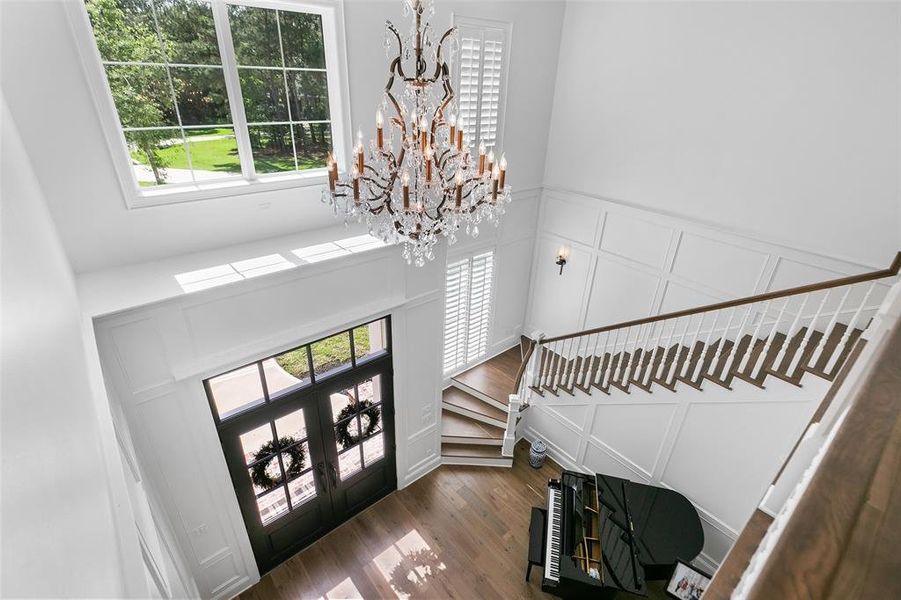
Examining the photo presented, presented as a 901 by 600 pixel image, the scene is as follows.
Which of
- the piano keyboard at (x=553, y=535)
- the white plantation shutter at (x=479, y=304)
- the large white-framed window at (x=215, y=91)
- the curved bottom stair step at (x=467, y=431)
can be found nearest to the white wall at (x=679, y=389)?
the curved bottom stair step at (x=467, y=431)

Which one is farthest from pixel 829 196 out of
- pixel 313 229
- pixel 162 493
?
pixel 162 493

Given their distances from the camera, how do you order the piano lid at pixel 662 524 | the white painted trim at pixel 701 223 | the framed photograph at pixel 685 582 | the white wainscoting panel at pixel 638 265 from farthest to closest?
the white wainscoting panel at pixel 638 265
the white painted trim at pixel 701 223
the piano lid at pixel 662 524
the framed photograph at pixel 685 582

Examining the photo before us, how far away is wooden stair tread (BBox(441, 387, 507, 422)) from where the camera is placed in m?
6.68

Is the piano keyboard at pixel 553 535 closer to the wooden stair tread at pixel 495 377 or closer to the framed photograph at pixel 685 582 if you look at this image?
the framed photograph at pixel 685 582

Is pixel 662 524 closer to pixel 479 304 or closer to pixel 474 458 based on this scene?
pixel 474 458

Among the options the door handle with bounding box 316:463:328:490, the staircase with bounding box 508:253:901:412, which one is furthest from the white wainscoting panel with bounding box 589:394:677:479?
the door handle with bounding box 316:463:328:490

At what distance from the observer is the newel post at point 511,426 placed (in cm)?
610

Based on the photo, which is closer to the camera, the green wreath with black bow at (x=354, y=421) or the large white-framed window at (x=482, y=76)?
the green wreath with black bow at (x=354, y=421)

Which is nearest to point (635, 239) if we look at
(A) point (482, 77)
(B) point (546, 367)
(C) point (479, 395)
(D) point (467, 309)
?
(B) point (546, 367)

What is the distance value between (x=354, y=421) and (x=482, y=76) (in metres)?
4.67

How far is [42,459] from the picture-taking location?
31.7 inches

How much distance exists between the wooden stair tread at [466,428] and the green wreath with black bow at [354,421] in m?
1.56

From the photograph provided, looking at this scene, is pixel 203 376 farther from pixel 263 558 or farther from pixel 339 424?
pixel 263 558

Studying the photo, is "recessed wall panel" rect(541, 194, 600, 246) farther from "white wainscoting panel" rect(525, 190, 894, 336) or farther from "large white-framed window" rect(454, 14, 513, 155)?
"large white-framed window" rect(454, 14, 513, 155)
